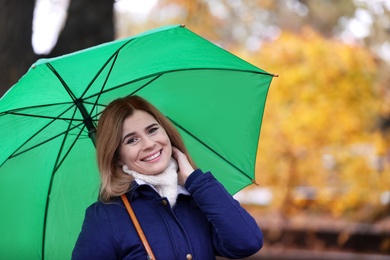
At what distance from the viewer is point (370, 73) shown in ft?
34.9

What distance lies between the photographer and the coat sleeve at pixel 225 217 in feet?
10.1

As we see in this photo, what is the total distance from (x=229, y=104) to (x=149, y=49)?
2.29 feet

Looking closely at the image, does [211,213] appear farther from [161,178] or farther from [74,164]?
[74,164]

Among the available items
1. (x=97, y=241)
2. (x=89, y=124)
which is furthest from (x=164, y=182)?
(x=89, y=124)

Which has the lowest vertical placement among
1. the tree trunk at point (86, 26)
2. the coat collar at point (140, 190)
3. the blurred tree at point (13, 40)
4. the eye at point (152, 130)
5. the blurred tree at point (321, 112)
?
the coat collar at point (140, 190)

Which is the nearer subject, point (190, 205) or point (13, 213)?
point (190, 205)

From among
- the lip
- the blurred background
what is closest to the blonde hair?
the lip

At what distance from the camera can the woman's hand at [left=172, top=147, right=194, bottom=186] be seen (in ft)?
10.6

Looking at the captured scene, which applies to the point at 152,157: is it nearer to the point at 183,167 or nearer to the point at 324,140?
the point at 183,167

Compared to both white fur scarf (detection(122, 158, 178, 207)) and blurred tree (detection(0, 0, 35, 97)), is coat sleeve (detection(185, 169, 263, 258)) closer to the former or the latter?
white fur scarf (detection(122, 158, 178, 207))

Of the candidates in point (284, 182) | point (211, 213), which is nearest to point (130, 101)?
point (211, 213)

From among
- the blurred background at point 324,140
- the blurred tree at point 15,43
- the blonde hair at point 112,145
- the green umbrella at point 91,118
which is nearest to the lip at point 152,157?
the blonde hair at point 112,145

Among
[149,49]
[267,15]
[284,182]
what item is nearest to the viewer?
[149,49]

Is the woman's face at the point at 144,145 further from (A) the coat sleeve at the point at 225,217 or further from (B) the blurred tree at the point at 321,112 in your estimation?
(B) the blurred tree at the point at 321,112
